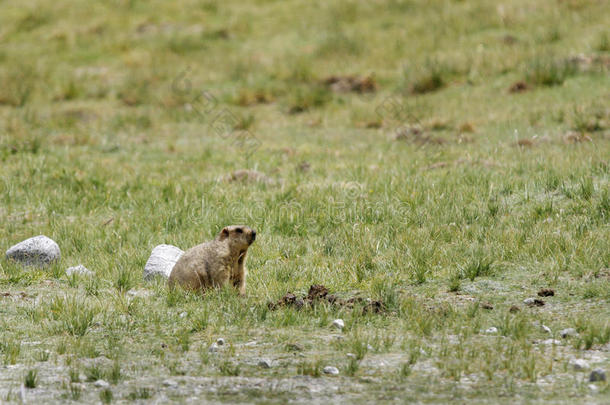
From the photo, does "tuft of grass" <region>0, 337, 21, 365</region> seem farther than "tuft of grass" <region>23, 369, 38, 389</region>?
Yes

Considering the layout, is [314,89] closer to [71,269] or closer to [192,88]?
[192,88]

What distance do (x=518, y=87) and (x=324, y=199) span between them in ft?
25.7

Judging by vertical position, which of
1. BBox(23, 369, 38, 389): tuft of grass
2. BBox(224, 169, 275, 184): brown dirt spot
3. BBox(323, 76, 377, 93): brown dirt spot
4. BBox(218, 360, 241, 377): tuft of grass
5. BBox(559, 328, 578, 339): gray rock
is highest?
BBox(323, 76, 377, 93): brown dirt spot

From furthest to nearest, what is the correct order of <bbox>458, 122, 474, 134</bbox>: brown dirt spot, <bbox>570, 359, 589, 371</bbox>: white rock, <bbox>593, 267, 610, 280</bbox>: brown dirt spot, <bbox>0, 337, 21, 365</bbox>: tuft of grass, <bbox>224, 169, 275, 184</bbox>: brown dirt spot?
<bbox>458, 122, 474, 134</bbox>: brown dirt spot → <bbox>224, 169, 275, 184</bbox>: brown dirt spot → <bbox>593, 267, 610, 280</bbox>: brown dirt spot → <bbox>0, 337, 21, 365</bbox>: tuft of grass → <bbox>570, 359, 589, 371</bbox>: white rock

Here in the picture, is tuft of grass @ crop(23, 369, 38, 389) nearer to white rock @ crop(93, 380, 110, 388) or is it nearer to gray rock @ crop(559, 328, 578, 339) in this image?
white rock @ crop(93, 380, 110, 388)

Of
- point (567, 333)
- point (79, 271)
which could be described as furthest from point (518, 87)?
point (567, 333)

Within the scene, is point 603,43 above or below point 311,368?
above

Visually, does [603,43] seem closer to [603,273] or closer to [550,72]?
[550,72]

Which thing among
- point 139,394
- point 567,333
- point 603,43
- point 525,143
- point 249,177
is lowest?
point 567,333

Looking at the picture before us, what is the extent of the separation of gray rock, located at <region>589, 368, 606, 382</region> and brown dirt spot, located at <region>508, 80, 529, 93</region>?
40.0ft

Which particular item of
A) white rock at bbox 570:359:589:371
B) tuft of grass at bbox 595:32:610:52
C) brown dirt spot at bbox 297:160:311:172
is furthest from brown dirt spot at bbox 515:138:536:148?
white rock at bbox 570:359:589:371

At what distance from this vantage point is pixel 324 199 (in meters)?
10.9

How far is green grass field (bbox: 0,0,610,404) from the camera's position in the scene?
6027 mm

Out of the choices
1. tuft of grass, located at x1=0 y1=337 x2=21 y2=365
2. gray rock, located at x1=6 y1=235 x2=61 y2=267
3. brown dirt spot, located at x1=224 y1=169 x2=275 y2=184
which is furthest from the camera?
brown dirt spot, located at x1=224 y1=169 x2=275 y2=184
